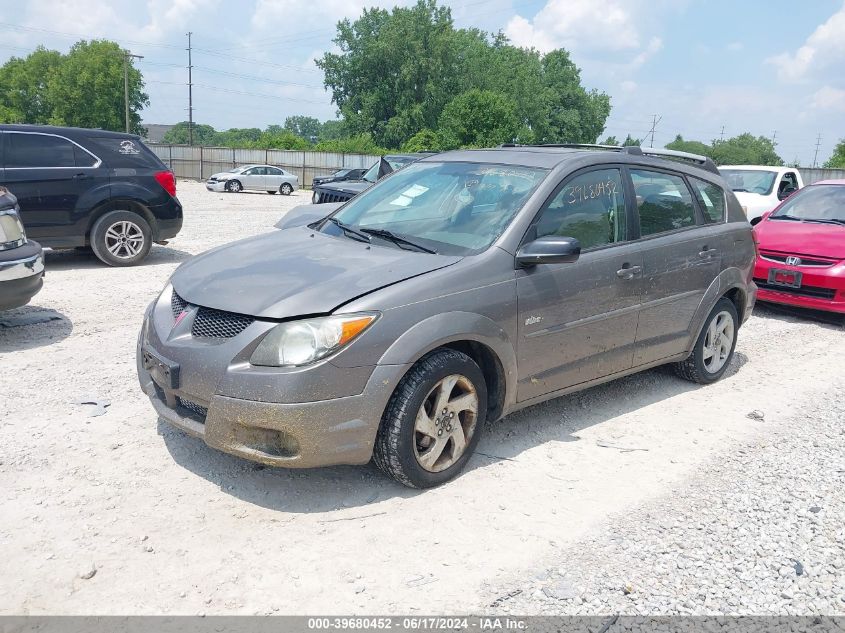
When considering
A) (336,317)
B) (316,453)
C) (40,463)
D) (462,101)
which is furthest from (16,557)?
(462,101)

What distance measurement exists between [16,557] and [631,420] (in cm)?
373

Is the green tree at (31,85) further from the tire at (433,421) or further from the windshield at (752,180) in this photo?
the tire at (433,421)

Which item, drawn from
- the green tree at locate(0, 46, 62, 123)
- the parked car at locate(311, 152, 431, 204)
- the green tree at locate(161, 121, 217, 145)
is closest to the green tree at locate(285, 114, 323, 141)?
the green tree at locate(161, 121, 217, 145)

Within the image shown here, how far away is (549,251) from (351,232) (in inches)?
51.1

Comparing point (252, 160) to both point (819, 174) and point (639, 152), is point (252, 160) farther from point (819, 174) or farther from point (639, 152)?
point (639, 152)

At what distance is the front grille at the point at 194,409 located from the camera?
12.0 feet

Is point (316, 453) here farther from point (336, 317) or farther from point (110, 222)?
point (110, 222)

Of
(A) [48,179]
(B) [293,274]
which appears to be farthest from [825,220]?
(A) [48,179]

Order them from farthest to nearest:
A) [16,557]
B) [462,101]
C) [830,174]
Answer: [462,101] < [830,174] < [16,557]

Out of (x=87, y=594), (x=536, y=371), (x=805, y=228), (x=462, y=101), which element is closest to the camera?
(x=87, y=594)

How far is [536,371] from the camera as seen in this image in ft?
14.2

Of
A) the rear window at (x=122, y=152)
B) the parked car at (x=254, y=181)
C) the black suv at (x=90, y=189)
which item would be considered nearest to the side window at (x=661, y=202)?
the black suv at (x=90, y=189)

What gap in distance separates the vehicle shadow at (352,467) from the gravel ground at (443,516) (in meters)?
0.02

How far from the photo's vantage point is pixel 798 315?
29.1 feet
